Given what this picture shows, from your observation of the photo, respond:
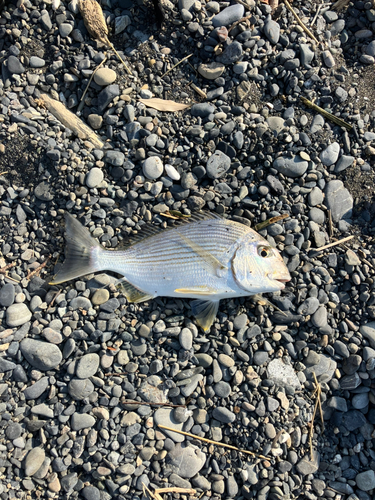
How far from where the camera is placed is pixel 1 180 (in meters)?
3.75

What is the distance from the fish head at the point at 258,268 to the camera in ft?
11.4

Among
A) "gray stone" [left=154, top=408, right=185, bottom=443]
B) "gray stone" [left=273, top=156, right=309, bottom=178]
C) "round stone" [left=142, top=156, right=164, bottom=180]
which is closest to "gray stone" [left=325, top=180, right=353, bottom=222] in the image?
"gray stone" [left=273, top=156, right=309, bottom=178]

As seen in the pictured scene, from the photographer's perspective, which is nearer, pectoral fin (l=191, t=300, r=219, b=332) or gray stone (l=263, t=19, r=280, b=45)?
pectoral fin (l=191, t=300, r=219, b=332)

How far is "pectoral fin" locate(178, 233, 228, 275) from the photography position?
3.56 metres

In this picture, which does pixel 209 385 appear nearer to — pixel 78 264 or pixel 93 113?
pixel 78 264

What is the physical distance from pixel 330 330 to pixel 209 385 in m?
1.40

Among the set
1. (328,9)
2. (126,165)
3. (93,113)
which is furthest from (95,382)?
(328,9)

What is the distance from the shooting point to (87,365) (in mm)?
3512

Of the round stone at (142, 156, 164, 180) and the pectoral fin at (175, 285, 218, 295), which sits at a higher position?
the round stone at (142, 156, 164, 180)

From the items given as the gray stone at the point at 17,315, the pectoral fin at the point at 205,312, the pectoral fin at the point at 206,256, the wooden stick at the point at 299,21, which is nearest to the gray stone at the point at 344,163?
the wooden stick at the point at 299,21

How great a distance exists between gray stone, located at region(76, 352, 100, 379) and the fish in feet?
2.24

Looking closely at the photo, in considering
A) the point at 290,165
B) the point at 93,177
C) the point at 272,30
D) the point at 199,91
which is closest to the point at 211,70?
the point at 199,91

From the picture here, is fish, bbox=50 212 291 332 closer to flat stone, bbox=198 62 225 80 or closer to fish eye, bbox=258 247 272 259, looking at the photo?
fish eye, bbox=258 247 272 259

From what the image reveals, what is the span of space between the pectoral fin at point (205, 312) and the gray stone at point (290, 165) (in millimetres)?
1587
